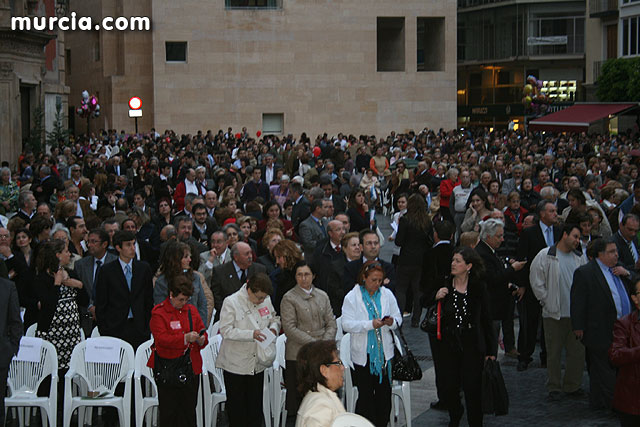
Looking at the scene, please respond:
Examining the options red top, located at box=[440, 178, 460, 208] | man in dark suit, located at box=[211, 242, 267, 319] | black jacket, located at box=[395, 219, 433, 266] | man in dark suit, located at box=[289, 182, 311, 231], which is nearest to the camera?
man in dark suit, located at box=[211, 242, 267, 319]

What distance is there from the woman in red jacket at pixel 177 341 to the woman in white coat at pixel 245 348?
25cm

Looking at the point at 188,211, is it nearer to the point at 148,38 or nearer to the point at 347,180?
the point at 347,180

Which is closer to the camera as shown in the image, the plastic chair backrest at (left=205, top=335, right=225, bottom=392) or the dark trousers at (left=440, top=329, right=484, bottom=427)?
the dark trousers at (left=440, top=329, right=484, bottom=427)

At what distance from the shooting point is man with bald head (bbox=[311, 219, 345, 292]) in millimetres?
10883

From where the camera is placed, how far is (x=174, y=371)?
7.91 m

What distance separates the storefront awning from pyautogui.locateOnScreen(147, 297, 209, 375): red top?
3732 cm

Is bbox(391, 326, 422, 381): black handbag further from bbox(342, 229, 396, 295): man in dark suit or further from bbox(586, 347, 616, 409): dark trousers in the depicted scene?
bbox(586, 347, 616, 409): dark trousers

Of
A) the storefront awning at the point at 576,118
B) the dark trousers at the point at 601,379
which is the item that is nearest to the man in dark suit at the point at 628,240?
the dark trousers at the point at 601,379

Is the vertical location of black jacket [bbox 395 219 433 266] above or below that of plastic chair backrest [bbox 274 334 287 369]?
above

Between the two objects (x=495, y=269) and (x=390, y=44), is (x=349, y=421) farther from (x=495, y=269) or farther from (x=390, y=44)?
(x=390, y=44)

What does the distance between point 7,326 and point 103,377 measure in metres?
1.19

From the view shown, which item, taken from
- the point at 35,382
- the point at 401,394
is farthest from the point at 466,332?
the point at 35,382

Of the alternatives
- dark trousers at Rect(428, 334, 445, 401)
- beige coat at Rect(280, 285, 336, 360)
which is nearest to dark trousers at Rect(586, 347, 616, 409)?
dark trousers at Rect(428, 334, 445, 401)

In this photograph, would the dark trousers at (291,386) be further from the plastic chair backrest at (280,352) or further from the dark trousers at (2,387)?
the dark trousers at (2,387)
